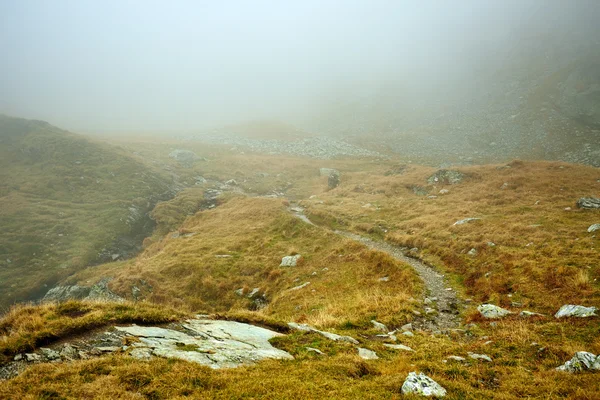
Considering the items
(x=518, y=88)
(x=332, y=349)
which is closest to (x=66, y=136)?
(x=332, y=349)

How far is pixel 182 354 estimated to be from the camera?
883 cm

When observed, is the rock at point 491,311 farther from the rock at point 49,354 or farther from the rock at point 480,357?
the rock at point 49,354

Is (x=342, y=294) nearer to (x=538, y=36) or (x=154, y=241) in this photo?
(x=154, y=241)

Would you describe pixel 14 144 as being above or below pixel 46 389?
above

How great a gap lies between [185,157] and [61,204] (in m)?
31.9

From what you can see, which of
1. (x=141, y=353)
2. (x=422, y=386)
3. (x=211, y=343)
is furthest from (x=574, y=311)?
(x=141, y=353)

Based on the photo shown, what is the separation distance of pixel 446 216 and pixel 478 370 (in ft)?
70.2

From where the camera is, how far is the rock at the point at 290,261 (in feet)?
84.6

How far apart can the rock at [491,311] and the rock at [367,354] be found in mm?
6443

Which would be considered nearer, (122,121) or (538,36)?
(538,36)

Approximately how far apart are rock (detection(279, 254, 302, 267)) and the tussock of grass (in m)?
14.1

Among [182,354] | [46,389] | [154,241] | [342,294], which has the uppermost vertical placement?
[46,389]

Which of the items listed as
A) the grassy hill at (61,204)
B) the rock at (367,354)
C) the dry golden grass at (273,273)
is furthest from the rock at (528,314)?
the grassy hill at (61,204)

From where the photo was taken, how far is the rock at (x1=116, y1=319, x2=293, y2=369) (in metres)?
8.85
